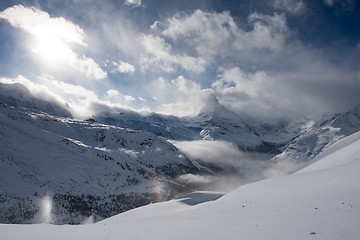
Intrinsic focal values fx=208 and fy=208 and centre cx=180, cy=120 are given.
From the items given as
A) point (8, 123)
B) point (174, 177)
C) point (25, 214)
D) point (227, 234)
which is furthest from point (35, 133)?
point (227, 234)

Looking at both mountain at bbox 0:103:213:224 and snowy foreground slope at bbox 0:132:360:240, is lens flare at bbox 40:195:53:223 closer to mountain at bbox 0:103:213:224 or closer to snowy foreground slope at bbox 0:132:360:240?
mountain at bbox 0:103:213:224

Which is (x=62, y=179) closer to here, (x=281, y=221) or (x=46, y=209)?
(x=46, y=209)

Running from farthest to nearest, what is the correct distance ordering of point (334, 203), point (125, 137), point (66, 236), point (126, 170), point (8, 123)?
point (125, 137) → point (126, 170) → point (8, 123) → point (66, 236) → point (334, 203)

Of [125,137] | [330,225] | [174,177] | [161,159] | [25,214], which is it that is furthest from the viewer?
[125,137]

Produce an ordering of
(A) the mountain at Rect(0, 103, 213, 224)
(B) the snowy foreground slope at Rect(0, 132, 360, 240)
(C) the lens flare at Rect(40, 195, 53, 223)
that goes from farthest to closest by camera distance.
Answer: (A) the mountain at Rect(0, 103, 213, 224) < (C) the lens flare at Rect(40, 195, 53, 223) < (B) the snowy foreground slope at Rect(0, 132, 360, 240)

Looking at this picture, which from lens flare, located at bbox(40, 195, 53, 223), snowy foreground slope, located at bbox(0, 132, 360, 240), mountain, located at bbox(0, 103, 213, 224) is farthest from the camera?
mountain, located at bbox(0, 103, 213, 224)

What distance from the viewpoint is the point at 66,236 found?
12.7 metres

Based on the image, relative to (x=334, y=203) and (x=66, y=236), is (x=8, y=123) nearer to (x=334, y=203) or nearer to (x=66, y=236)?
(x=66, y=236)

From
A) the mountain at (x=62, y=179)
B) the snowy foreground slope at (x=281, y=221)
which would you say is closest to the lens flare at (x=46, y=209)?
the mountain at (x=62, y=179)

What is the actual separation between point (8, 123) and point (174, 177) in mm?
97836

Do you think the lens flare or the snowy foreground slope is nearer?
the snowy foreground slope

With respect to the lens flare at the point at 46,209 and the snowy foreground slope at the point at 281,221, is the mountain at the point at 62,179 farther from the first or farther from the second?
the snowy foreground slope at the point at 281,221

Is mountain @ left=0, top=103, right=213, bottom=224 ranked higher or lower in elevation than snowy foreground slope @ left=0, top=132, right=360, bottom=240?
higher

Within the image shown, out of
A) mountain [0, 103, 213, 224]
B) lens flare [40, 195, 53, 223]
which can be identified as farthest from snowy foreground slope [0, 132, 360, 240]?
mountain [0, 103, 213, 224]
